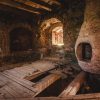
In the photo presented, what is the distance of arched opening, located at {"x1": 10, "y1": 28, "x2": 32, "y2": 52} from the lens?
757cm

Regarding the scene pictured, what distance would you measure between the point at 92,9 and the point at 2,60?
218 inches

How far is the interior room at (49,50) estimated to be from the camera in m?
3.74

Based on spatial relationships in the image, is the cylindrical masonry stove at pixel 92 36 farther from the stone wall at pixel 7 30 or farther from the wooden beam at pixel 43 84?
the stone wall at pixel 7 30

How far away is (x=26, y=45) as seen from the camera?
320 inches

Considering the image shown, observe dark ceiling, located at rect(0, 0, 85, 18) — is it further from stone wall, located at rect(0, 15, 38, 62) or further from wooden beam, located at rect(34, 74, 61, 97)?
wooden beam, located at rect(34, 74, 61, 97)

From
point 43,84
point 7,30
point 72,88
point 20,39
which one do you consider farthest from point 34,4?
point 72,88

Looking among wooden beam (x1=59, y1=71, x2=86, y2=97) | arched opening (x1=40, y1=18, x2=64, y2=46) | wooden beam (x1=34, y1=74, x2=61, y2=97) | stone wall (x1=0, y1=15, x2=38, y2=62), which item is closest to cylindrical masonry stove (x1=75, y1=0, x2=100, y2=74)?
wooden beam (x1=59, y1=71, x2=86, y2=97)

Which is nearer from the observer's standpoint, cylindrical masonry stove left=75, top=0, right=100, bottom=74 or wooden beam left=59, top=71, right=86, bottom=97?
wooden beam left=59, top=71, right=86, bottom=97

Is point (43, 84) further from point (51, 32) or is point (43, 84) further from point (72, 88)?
point (51, 32)

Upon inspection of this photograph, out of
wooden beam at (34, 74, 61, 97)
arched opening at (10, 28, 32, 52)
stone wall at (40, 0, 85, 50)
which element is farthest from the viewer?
arched opening at (10, 28, 32, 52)

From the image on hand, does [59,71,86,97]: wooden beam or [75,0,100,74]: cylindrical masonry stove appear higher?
[75,0,100,74]: cylindrical masonry stove

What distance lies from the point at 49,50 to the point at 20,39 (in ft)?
7.37

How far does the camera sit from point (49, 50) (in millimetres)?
8688

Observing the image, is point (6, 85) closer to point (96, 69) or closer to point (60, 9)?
point (96, 69)
